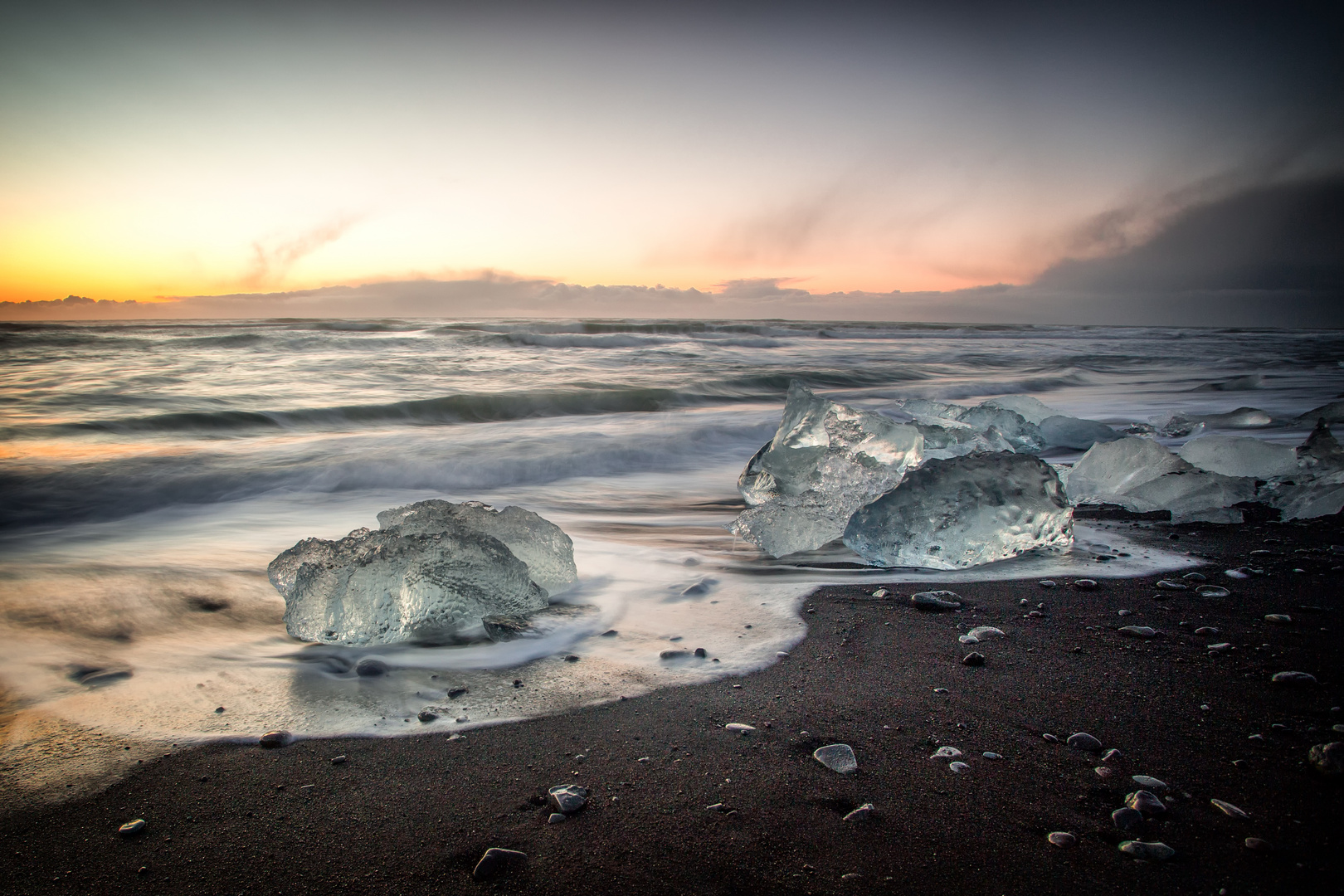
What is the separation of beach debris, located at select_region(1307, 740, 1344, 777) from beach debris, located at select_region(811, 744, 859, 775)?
2.62 feet

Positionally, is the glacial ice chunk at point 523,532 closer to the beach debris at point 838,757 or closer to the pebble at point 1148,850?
the beach debris at point 838,757

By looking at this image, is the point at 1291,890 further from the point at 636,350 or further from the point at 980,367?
the point at 636,350

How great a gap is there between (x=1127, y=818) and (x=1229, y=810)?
0.17 meters

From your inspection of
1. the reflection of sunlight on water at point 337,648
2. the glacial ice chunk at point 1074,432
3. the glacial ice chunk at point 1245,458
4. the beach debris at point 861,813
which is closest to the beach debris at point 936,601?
the reflection of sunlight on water at point 337,648

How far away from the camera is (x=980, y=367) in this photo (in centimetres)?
1342

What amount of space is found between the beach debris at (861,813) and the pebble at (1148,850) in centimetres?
37

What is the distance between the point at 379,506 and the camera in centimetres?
403

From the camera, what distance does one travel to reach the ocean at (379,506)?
66.9 inches

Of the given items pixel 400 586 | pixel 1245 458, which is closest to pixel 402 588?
pixel 400 586

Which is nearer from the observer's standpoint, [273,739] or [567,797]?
[567,797]

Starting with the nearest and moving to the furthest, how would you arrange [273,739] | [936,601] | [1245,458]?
1. [273,739]
2. [936,601]
3. [1245,458]

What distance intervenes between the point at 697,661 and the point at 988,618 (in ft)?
2.92

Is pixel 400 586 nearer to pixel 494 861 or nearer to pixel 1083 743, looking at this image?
pixel 494 861

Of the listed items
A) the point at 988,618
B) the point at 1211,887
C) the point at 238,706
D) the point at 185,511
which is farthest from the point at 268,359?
the point at 1211,887
